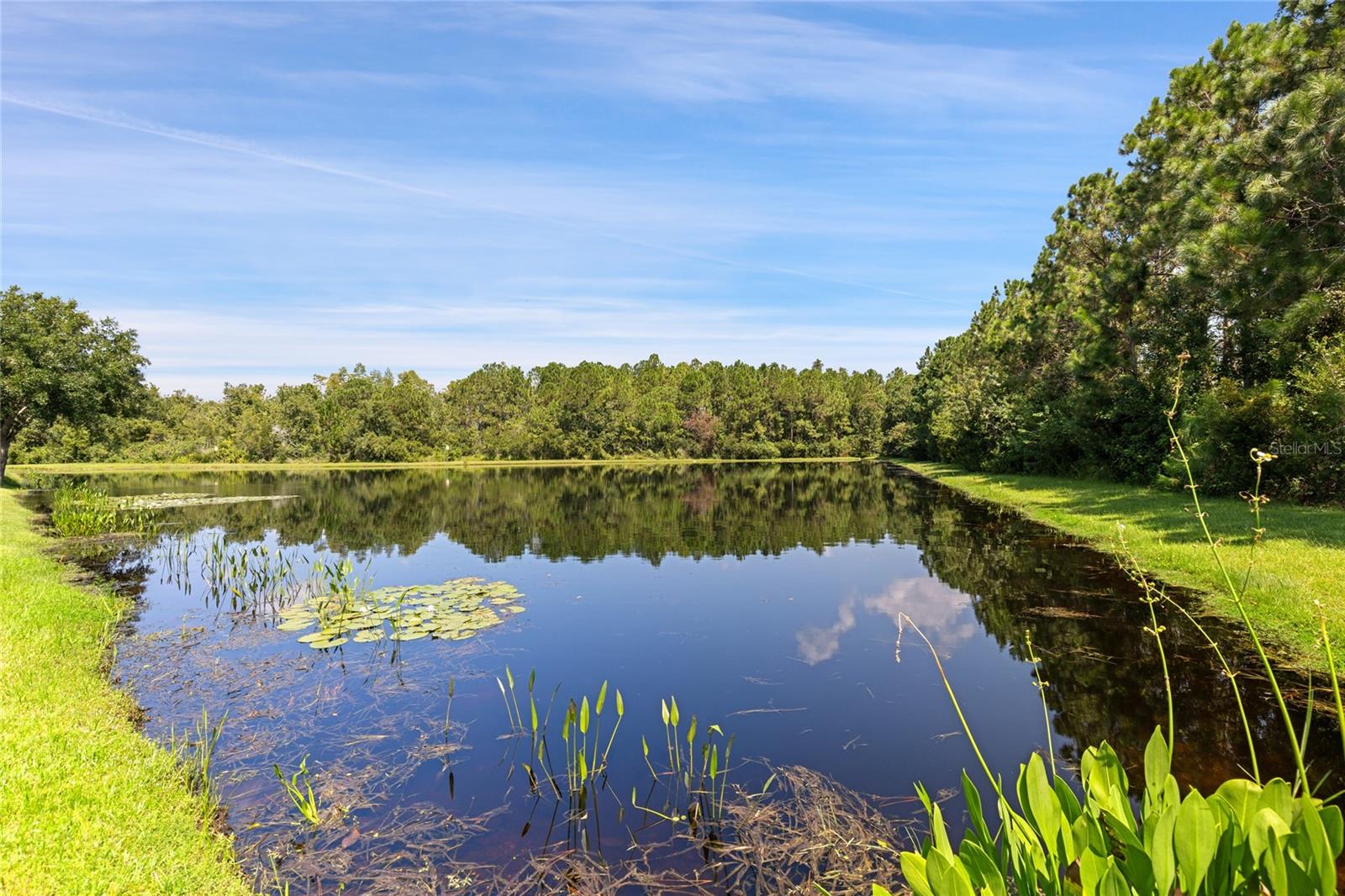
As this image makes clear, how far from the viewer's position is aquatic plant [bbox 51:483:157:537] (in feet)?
74.8

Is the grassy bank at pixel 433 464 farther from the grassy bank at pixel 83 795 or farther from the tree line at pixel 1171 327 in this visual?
the grassy bank at pixel 83 795

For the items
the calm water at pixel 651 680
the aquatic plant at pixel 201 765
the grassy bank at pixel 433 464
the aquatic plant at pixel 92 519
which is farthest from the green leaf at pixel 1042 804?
the grassy bank at pixel 433 464

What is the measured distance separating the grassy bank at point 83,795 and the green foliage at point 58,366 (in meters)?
26.7

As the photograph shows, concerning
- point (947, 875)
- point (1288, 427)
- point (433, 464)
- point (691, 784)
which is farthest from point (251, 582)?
point (433, 464)

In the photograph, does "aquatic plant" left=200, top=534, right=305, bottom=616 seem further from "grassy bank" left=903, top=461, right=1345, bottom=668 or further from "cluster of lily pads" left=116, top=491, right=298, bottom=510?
"cluster of lily pads" left=116, top=491, right=298, bottom=510

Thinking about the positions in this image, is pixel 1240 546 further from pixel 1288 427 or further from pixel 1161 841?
pixel 1161 841

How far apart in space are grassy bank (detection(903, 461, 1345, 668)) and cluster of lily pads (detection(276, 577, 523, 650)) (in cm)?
1059

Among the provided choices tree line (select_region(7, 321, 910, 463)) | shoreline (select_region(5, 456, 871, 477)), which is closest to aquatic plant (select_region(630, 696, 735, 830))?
shoreline (select_region(5, 456, 871, 477))

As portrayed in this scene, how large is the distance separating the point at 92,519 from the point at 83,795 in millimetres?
22776

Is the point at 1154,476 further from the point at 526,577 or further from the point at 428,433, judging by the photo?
the point at 428,433

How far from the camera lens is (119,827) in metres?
5.39

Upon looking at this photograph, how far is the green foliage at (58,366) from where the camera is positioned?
29719 mm

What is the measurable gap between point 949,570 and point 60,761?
1607 cm

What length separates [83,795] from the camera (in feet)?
18.8
